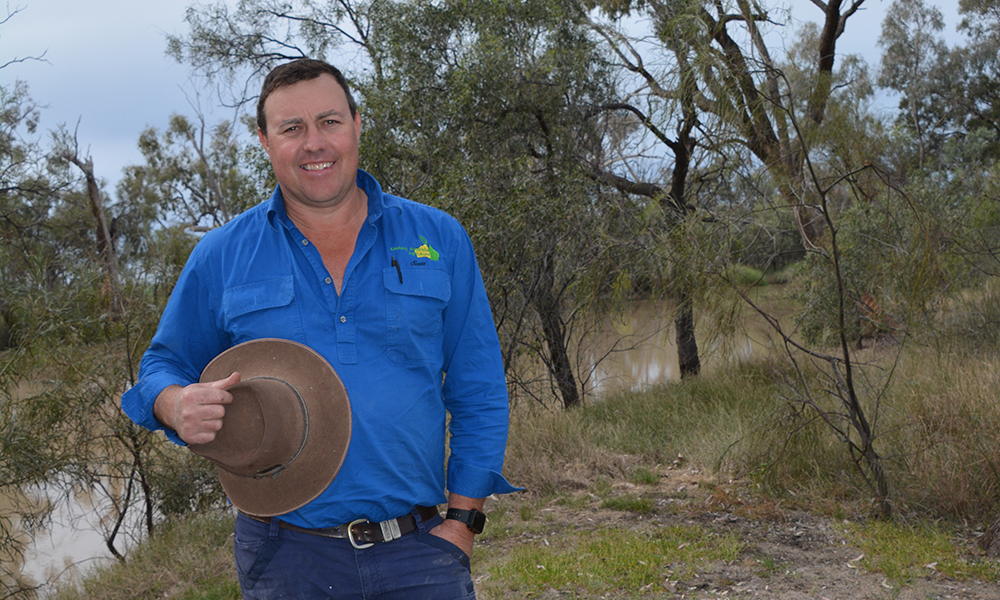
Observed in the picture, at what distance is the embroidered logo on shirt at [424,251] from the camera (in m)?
2.11

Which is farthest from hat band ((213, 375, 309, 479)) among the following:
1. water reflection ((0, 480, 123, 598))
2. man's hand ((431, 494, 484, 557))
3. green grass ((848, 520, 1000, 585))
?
water reflection ((0, 480, 123, 598))

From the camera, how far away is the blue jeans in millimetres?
1924

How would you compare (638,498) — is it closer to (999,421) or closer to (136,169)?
(999,421)

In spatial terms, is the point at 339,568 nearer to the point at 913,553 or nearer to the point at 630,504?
the point at 913,553

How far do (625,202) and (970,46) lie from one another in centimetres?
2898

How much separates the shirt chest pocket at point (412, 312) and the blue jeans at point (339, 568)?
0.43 meters

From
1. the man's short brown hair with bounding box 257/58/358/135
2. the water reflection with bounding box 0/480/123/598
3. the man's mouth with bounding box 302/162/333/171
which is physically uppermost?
the man's short brown hair with bounding box 257/58/358/135

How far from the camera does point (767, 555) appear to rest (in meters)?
4.64

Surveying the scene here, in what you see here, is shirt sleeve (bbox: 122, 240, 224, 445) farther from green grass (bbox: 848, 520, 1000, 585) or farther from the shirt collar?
green grass (bbox: 848, 520, 1000, 585)

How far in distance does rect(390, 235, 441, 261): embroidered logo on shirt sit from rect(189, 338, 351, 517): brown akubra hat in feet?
1.23

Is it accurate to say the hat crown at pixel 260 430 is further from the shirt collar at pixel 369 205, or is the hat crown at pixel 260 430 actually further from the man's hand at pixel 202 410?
the shirt collar at pixel 369 205

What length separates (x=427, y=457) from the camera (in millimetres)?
2047

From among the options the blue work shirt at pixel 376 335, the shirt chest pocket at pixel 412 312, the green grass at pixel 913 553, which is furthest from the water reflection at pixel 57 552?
the shirt chest pocket at pixel 412 312

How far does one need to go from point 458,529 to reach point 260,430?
21.7 inches
